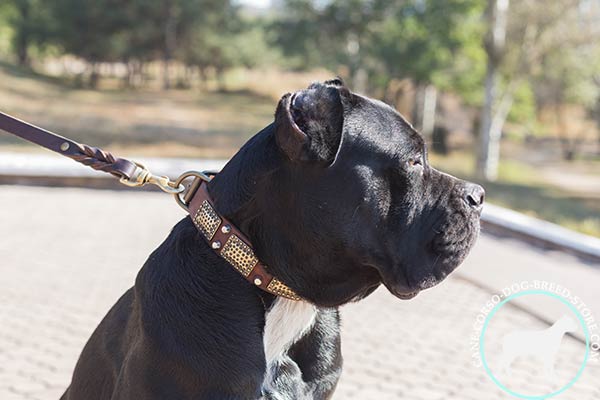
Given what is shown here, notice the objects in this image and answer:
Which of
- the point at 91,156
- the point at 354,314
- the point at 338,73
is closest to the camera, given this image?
the point at 91,156

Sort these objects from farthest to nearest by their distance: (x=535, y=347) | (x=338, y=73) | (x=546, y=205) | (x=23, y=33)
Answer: (x=23, y=33) < (x=338, y=73) < (x=546, y=205) < (x=535, y=347)

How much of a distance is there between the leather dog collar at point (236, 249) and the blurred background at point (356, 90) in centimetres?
105

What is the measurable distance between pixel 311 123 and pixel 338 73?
1013 inches

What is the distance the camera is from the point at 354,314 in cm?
635

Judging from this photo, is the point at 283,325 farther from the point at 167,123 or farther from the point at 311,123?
the point at 167,123

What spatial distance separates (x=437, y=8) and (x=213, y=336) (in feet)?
67.9

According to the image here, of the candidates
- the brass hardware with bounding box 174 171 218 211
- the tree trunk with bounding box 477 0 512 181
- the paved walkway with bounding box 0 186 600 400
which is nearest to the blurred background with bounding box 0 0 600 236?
the tree trunk with bounding box 477 0 512 181

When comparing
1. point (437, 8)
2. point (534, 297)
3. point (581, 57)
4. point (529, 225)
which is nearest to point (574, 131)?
point (581, 57)

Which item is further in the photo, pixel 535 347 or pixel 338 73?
pixel 338 73

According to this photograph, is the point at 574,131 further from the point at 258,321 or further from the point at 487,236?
the point at 258,321

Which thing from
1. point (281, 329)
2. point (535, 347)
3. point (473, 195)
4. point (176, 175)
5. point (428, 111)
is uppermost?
point (473, 195)

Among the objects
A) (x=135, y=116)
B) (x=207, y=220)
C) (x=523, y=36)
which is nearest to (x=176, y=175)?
(x=207, y=220)

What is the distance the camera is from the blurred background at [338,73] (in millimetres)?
19781

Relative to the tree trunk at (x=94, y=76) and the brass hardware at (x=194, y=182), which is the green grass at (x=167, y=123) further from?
the brass hardware at (x=194, y=182)
